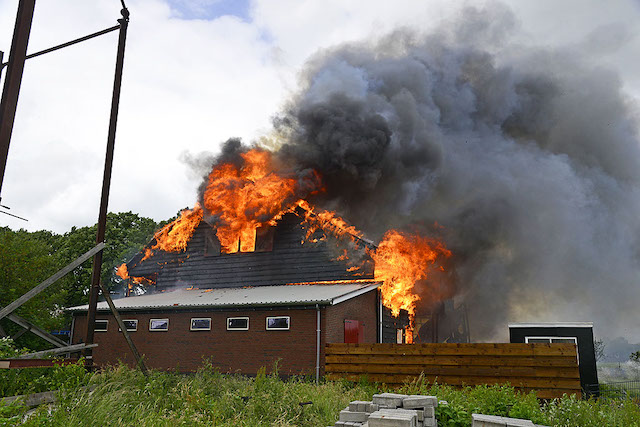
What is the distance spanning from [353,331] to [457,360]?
19.4ft

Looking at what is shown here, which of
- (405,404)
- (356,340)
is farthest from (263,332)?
(405,404)

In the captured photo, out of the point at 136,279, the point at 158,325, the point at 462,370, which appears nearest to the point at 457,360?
the point at 462,370

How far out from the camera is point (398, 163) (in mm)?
26391

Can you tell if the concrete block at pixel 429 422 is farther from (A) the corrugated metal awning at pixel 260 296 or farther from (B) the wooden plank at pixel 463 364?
(A) the corrugated metal awning at pixel 260 296

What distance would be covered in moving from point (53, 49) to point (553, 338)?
18.0 metres

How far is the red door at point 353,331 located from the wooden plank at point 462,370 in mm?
3014

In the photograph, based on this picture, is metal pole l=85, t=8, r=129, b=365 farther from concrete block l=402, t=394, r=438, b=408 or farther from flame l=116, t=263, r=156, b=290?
flame l=116, t=263, r=156, b=290

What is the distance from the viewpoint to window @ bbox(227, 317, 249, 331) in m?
19.3

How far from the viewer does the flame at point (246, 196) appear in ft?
79.4

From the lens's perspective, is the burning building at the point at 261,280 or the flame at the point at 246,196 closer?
the burning building at the point at 261,280

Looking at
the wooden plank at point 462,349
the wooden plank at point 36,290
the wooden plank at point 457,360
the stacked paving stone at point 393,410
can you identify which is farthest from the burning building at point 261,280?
the stacked paving stone at point 393,410

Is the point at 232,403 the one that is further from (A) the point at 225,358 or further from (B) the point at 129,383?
(A) the point at 225,358

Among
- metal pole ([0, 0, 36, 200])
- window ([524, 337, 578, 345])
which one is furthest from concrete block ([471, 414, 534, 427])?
metal pole ([0, 0, 36, 200])

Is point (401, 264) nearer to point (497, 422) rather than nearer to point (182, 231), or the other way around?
point (182, 231)
